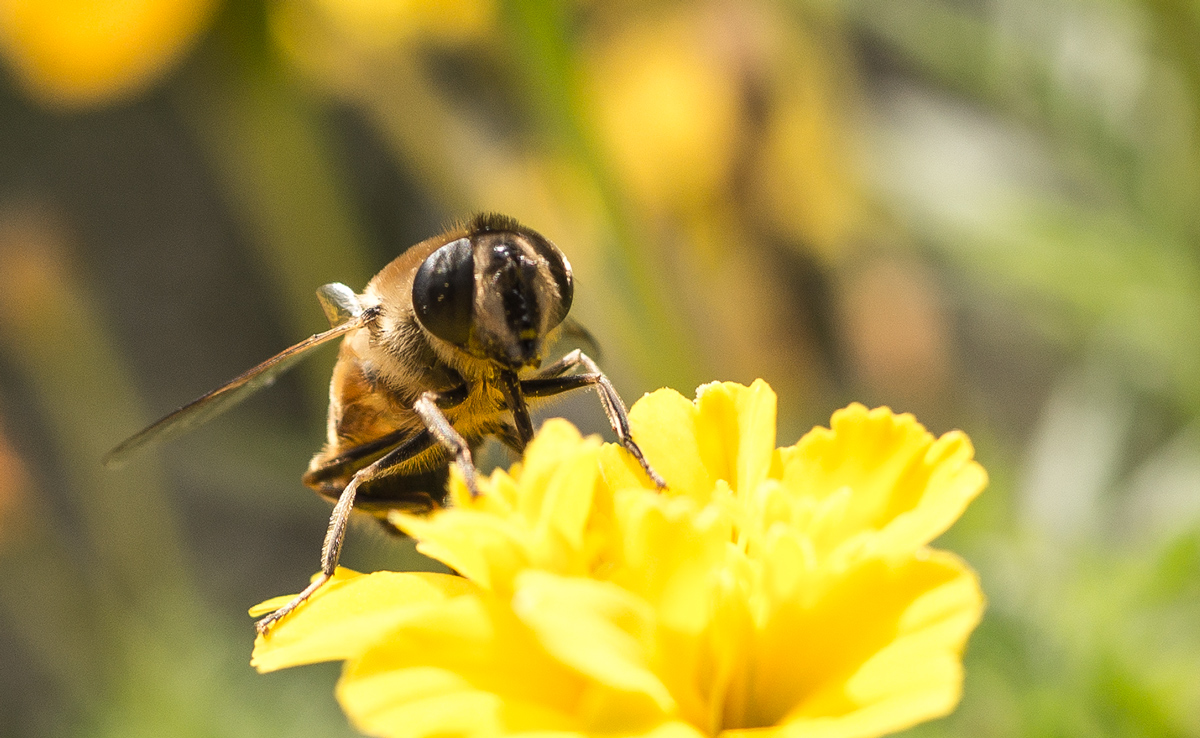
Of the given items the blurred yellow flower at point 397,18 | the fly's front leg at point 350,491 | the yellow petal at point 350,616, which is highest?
the blurred yellow flower at point 397,18

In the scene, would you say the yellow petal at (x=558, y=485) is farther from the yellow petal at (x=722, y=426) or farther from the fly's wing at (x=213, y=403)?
the fly's wing at (x=213, y=403)

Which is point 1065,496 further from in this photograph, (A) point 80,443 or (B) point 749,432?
(A) point 80,443

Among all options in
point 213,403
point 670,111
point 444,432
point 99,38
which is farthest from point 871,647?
point 99,38

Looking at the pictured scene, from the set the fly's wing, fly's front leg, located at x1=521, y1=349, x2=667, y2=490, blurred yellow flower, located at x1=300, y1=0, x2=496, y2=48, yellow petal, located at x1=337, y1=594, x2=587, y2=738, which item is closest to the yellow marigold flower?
yellow petal, located at x1=337, y1=594, x2=587, y2=738

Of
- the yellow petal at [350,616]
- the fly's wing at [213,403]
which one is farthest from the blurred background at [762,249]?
the yellow petal at [350,616]

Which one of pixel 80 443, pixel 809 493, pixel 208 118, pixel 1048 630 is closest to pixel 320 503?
pixel 80 443

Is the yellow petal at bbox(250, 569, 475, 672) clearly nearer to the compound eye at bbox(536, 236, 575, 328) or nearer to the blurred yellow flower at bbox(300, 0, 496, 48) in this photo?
the compound eye at bbox(536, 236, 575, 328)

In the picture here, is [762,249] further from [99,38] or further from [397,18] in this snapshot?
[99,38]

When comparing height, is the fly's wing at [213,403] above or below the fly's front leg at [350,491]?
above
